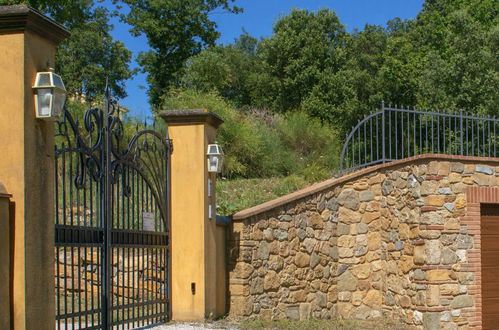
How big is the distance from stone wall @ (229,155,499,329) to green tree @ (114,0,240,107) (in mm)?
22233

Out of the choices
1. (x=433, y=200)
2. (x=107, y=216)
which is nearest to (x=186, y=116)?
(x=107, y=216)

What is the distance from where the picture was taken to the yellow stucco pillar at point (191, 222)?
32.5ft

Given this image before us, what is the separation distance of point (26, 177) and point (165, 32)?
2878 centimetres

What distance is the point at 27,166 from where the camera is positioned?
567 cm

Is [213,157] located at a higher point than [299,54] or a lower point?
lower

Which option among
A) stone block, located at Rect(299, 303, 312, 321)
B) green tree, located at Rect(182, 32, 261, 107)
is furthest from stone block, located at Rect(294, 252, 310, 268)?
green tree, located at Rect(182, 32, 261, 107)

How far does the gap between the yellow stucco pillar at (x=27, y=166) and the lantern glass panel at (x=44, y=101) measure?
6 centimetres

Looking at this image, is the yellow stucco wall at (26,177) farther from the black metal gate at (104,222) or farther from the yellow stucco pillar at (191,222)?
the yellow stucco pillar at (191,222)

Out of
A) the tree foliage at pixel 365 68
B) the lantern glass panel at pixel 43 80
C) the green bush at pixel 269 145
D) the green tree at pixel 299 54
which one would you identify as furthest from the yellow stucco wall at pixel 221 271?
the green tree at pixel 299 54

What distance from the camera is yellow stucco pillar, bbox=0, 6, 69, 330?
5.56 metres

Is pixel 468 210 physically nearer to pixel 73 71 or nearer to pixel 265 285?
pixel 265 285

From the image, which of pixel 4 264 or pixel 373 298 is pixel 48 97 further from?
pixel 373 298

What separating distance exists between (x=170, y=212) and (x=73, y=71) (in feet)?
84.6

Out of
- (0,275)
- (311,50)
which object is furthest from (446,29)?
(0,275)
